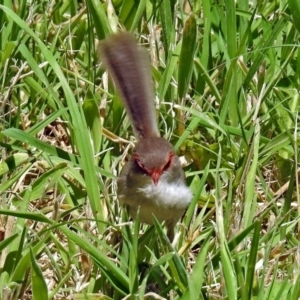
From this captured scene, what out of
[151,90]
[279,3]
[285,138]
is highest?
[279,3]

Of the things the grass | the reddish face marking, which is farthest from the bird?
the grass

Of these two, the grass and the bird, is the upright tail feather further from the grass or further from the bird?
the grass

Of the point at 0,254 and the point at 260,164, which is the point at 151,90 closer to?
the point at 260,164

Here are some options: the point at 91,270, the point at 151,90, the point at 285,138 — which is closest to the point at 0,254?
the point at 91,270

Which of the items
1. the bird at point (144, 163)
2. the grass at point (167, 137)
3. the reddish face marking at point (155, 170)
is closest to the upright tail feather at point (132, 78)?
the bird at point (144, 163)

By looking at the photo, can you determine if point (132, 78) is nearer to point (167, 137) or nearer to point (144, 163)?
point (167, 137)

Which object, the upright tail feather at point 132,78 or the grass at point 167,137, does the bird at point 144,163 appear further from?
the grass at point 167,137
